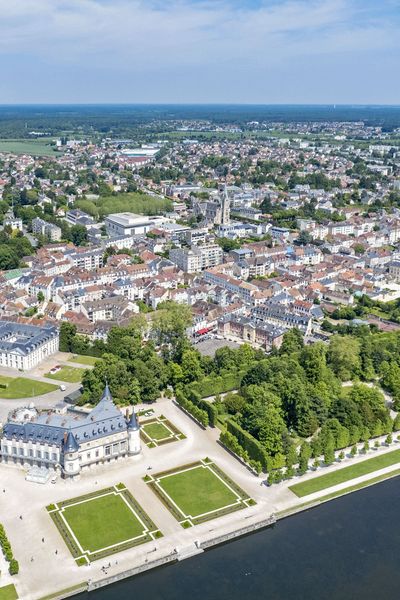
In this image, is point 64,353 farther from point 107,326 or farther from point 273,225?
point 273,225

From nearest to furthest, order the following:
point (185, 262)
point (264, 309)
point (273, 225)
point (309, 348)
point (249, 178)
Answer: point (309, 348) < point (264, 309) < point (185, 262) < point (273, 225) < point (249, 178)

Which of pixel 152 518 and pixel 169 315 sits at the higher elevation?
pixel 169 315

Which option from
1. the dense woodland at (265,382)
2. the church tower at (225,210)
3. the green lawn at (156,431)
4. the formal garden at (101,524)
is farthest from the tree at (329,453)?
the church tower at (225,210)

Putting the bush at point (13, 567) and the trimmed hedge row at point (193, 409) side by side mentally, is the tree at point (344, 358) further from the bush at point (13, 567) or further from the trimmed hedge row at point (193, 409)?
the bush at point (13, 567)

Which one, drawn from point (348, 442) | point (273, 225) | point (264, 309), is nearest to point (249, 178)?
point (273, 225)

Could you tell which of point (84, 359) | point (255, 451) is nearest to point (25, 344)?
point (84, 359)

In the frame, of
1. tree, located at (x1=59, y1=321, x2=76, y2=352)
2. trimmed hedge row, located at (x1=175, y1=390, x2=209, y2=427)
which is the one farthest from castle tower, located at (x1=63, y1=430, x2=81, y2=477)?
tree, located at (x1=59, y1=321, x2=76, y2=352)

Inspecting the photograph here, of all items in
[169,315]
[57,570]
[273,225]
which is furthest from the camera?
[273,225]

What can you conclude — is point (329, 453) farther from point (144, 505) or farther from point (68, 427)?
point (68, 427)

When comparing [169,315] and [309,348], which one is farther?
[169,315]
